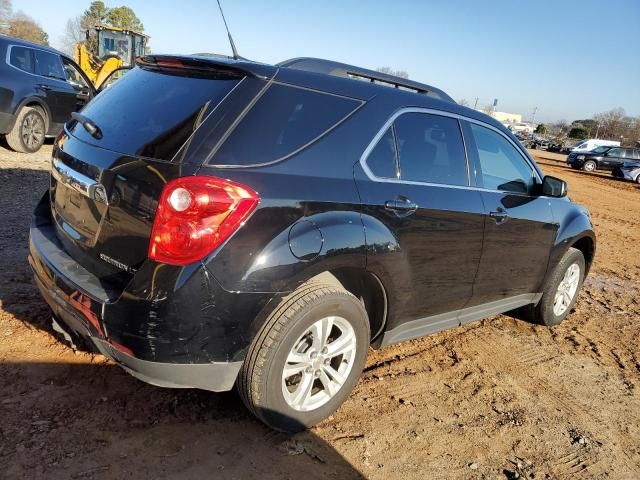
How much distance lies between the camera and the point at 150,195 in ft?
7.63

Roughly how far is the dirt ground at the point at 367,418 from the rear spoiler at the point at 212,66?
1.74m

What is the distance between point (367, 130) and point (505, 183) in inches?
59.8

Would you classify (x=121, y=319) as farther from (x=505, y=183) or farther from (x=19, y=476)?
(x=505, y=183)

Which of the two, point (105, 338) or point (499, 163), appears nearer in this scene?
point (105, 338)

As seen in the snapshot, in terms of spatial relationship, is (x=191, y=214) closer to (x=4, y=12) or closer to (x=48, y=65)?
(x=48, y=65)

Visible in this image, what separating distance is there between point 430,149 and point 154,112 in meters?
1.65

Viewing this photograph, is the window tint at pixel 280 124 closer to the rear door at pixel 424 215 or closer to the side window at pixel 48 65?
the rear door at pixel 424 215

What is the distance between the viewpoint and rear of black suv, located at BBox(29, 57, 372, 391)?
226 cm

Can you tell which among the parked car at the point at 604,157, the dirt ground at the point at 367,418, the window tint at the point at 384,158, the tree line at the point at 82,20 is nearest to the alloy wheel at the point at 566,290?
the dirt ground at the point at 367,418

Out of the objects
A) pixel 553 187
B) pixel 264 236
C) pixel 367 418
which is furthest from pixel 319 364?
pixel 553 187

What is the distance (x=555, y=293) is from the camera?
4.63 metres

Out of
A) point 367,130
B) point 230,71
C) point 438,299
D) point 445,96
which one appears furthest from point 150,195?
point 445,96

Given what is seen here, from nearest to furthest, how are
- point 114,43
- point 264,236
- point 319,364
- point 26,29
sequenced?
point 264,236 → point 319,364 → point 114,43 → point 26,29

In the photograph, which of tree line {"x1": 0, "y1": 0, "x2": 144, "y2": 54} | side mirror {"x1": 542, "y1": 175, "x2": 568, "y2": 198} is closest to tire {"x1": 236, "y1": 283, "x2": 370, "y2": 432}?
side mirror {"x1": 542, "y1": 175, "x2": 568, "y2": 198}
